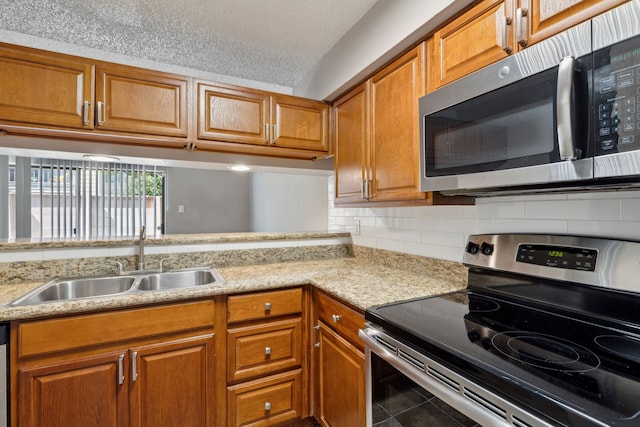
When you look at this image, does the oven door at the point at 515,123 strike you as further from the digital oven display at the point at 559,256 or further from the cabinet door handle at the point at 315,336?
the cabinet door handle at the point at 315,336

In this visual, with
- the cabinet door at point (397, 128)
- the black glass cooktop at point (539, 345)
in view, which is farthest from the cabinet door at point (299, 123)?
the black glass cooktop at point (539, 345)

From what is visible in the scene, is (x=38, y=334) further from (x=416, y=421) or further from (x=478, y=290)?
(x=478, y=290)

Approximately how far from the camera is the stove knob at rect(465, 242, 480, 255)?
1407 millimetres

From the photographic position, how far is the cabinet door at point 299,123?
2008 millimetres

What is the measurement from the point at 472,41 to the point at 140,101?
1615 mm

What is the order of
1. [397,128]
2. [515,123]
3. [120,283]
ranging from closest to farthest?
1. [515,123]
2. [397,128]
3. [120,283]

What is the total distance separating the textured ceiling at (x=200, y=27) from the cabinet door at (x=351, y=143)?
1.43 ft

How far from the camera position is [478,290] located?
1.38 meters

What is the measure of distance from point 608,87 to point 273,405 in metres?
1.86

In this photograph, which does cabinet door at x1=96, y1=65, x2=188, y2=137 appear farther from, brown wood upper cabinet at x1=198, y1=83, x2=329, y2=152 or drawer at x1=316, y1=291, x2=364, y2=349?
drawer at x1=316, y1=291, x2=364, y2=349

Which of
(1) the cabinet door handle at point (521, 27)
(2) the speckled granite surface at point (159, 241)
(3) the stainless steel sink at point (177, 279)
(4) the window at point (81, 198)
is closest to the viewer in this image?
(1) the cabinet door handle at point (521, 27)

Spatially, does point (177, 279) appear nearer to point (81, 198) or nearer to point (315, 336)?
point (315, 336)

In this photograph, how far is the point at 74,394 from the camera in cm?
128

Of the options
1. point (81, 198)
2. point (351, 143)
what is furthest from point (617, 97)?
point (81, 198)
